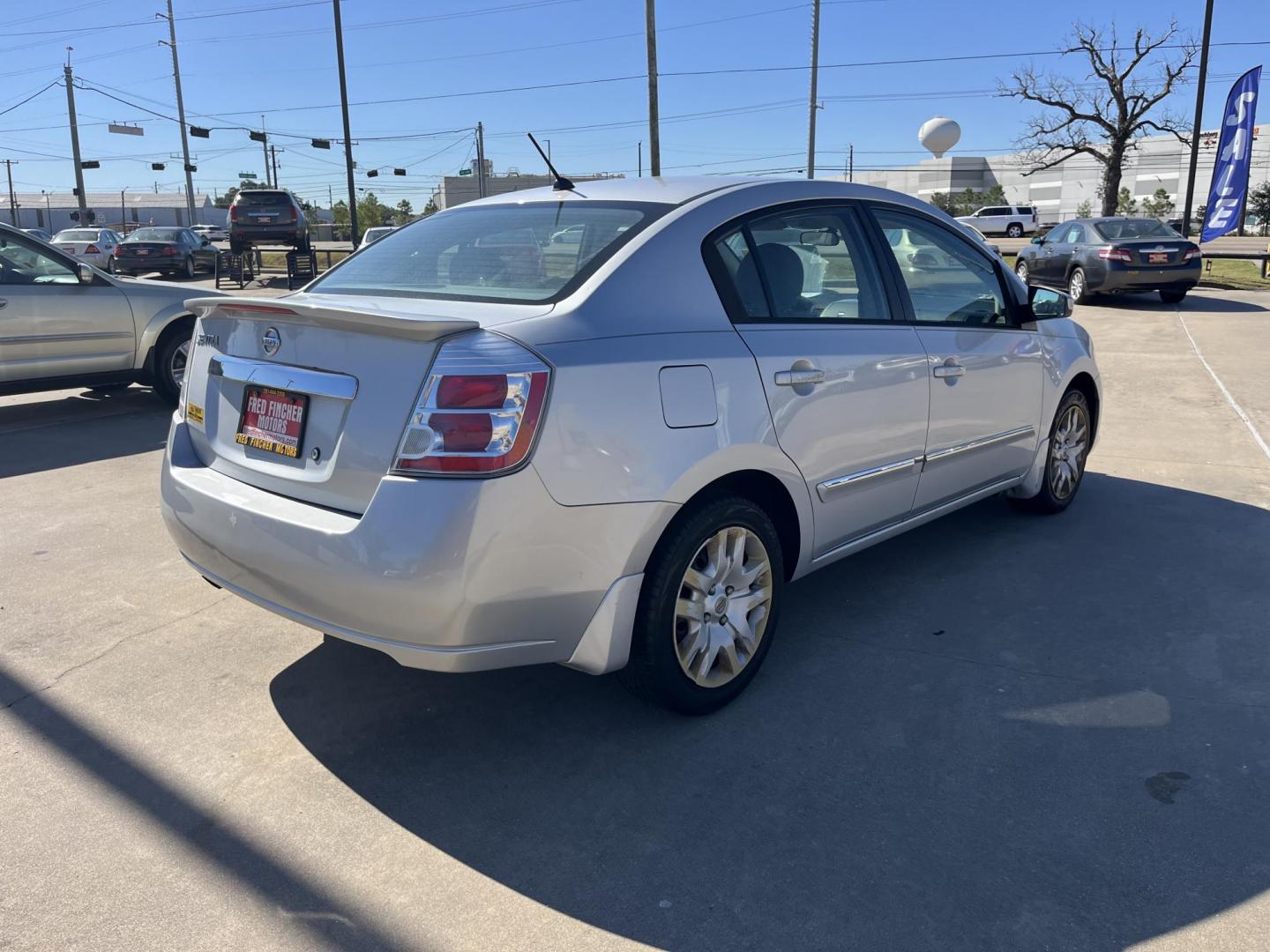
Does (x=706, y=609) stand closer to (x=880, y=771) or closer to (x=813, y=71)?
(x=880, y=771)

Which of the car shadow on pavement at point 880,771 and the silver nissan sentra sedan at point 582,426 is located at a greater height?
the silver nissan sentra sedan at point 582,426

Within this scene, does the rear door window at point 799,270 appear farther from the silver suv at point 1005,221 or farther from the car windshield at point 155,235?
the silver suv at point 1005,221

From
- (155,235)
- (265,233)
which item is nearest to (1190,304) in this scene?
(265,233)

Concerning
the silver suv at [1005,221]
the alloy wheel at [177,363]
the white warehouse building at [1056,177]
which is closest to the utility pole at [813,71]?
the silver suv at [1005,221]

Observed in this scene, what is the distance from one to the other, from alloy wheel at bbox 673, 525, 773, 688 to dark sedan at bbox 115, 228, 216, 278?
26.6 m

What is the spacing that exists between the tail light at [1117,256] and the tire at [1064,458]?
11977mm

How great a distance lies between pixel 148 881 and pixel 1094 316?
1583cm

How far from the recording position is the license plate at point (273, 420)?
2.94 metres

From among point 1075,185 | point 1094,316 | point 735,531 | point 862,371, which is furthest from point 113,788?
point 1075,185

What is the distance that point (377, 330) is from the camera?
9.06 ft

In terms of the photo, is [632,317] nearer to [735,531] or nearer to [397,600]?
[735,531]

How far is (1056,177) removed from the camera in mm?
99250

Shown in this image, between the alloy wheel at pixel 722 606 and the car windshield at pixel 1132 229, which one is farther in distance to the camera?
the car windshield at pixel 1132 229

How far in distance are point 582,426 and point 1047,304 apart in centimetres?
327
